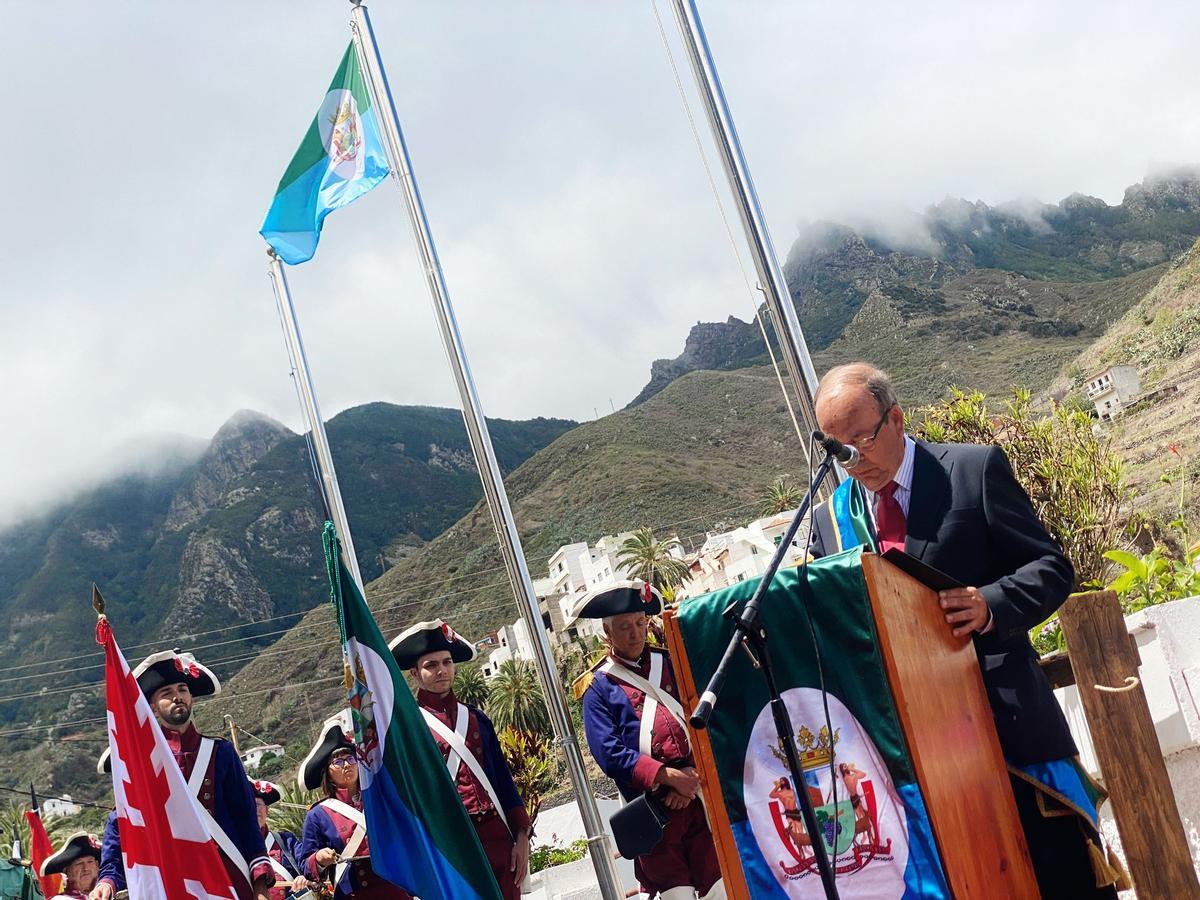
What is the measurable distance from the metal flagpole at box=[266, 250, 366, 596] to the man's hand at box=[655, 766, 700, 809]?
2947mm

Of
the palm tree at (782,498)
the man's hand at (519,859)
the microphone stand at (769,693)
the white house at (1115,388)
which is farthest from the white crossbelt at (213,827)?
the palm tree at (782,498)

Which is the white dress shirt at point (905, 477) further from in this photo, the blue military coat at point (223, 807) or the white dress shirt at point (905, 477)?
the blue military coat at point (223, 807)

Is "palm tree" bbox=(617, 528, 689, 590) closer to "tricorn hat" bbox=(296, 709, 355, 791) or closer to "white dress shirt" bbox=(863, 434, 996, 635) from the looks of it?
"tricorn hat" bbox=(296, 709, 355, 791)

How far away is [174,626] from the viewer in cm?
9075

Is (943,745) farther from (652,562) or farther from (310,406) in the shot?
(652,562)

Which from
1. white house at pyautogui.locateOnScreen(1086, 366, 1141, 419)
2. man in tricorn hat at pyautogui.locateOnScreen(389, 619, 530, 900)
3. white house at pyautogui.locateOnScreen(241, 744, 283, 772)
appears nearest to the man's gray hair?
man in tricorn hat at pyautogui.locateOnScreen(389, 619, 530, 900)

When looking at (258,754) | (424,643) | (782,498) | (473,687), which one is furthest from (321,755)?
(258,754)

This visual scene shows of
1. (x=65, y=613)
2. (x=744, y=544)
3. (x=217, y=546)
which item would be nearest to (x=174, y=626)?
(x=217, y=546)

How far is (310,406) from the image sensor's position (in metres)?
8.05

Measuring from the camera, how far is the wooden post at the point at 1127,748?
8.02ft

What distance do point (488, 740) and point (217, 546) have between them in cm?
9861

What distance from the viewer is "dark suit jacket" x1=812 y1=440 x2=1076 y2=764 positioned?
246 centimetres

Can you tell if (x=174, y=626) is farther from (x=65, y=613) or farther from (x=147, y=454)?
(x=147, y=454)

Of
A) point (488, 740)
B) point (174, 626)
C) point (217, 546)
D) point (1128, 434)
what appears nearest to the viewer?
point (488, 740)
